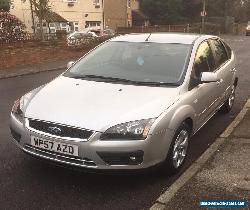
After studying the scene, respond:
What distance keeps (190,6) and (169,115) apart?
179ft

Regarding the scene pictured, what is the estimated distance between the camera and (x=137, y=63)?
5625mm

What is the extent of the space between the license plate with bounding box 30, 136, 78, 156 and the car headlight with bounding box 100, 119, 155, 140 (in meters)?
0.35

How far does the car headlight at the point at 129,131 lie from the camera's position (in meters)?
4.19

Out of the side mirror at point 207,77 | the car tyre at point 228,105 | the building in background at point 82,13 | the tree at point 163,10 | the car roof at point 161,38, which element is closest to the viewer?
the side mirror at point 207,77

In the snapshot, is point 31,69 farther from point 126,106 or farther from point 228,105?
point 126,106

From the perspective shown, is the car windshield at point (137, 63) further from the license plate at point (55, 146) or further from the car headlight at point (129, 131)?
the license plate at point (55, 146)

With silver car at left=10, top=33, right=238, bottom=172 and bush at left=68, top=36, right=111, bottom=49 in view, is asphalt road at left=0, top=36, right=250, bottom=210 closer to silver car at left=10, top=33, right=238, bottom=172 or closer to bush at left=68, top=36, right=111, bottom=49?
silver car at left=10, top=33, right=238, bottom=172

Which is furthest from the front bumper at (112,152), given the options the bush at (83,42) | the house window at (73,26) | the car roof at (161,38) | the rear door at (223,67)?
the house window at (73,26)

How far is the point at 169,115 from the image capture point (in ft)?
14.9

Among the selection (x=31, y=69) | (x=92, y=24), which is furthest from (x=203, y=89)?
(x=92, y=24)

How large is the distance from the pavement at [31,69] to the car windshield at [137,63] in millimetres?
7658

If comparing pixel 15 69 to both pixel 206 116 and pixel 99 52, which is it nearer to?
pixel 99 52

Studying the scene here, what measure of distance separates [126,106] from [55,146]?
93 cm

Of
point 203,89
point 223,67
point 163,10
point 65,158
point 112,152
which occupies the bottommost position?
point 65,158
